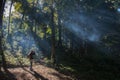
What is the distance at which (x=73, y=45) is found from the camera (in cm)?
4041

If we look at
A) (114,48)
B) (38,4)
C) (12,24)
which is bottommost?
(114,48)

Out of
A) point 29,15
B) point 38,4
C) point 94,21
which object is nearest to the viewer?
point 94,21

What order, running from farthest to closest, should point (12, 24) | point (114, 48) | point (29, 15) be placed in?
point (12, 24) → point (29, 15) → point (114, 48)

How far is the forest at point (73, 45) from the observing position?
2128 cm

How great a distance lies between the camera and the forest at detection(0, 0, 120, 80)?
21.3 meters

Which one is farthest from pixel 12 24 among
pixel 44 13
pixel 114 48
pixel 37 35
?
pixel 114 48

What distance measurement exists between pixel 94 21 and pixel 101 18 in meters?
1.80

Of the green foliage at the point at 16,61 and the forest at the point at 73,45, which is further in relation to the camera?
the green foliage at the point at 16,61

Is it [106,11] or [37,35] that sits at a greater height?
[106,11]

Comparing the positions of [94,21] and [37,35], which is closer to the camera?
[94,21]

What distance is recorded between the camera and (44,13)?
4178 centimetres

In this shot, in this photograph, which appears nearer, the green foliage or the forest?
the forest

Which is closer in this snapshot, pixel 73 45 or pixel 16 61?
pixel 16 61

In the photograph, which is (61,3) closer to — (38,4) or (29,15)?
(38,4)
